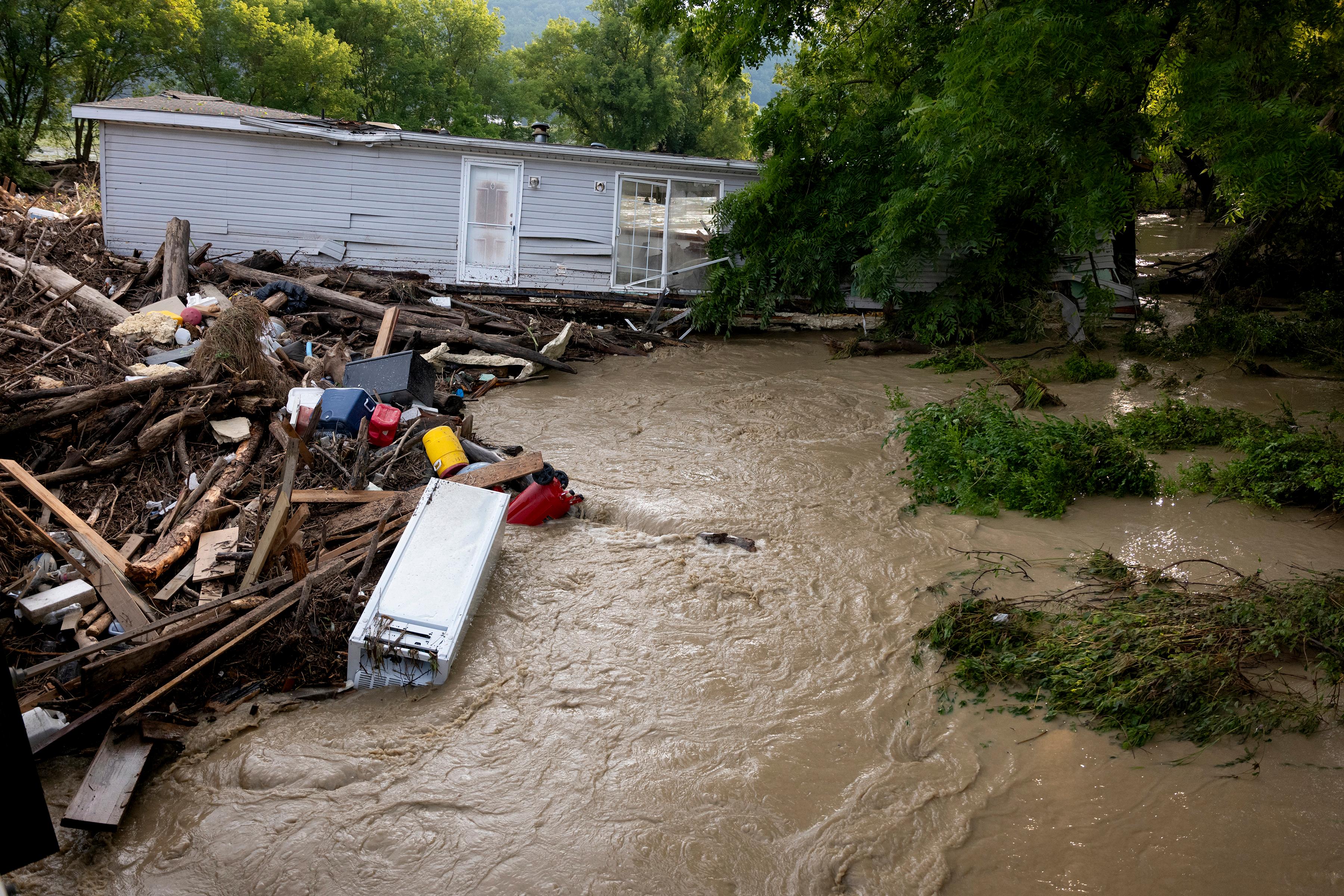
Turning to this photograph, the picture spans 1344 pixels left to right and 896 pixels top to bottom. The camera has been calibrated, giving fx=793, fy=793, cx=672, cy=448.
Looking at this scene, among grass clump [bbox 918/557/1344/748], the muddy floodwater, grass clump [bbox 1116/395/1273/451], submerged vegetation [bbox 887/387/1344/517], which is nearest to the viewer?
the muddy floodwater

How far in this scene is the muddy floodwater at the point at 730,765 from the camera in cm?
387

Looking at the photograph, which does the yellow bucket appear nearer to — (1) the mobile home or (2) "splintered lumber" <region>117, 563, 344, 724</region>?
(2) "splintered lumber" <region>117, 563, 344, 724</region>

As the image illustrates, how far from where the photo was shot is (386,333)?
11.2 metres

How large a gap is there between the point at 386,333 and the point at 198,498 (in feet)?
16.9

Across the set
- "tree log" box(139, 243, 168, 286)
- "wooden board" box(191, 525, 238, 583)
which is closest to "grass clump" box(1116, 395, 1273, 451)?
"wooden board" box(191, 525, 238, 583)

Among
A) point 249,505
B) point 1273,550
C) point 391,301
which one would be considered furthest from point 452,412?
point 1273,550

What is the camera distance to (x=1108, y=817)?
4.03 meters

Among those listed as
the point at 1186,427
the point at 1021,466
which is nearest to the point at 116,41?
the point at 1021,466

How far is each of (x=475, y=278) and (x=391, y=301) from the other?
6.63 ft

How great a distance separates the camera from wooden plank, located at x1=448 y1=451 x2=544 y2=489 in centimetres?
739

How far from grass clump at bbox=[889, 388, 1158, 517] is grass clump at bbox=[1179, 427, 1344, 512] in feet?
1.49

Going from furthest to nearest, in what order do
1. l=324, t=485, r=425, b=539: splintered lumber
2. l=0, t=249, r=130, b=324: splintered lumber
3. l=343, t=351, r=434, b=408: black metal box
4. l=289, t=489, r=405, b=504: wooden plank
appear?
l=0, t=249, r=130, b=324: splintered lumber < l=343, t=351, r=434, b=408: black metal box < l=289, t=489, r=405, b=504: wooden plank < l=324, t=485, r=425, b=539: splintered lumber

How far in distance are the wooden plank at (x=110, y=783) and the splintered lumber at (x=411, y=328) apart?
813cm

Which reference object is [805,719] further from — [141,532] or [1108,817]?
[141,532]
